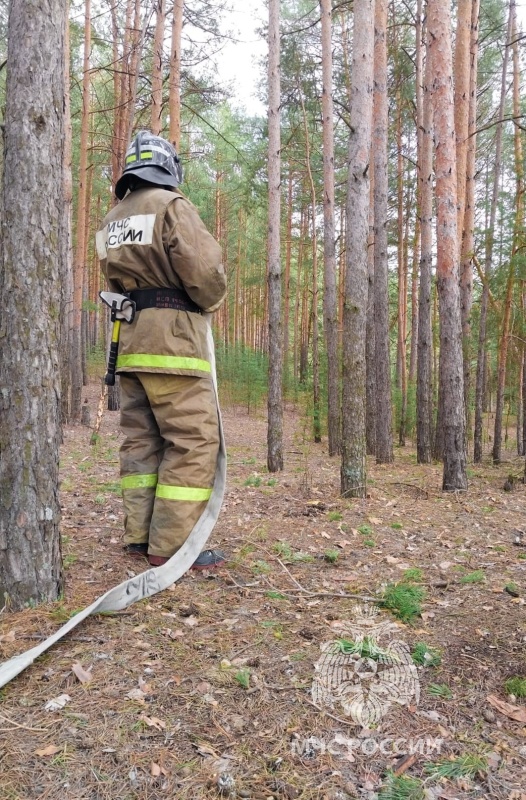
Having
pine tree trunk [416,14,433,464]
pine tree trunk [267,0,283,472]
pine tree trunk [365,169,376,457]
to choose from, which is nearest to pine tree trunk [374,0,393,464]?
pine tree trunk [365,169,376,457]

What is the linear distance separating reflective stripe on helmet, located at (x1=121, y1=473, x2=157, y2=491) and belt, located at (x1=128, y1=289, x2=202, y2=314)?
1.07m

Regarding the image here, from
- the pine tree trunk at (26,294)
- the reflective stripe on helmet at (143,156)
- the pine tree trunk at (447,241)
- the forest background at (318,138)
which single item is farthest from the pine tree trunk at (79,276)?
the pine tree trunk at (26,294)

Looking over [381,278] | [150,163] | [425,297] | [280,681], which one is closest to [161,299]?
[150,163]

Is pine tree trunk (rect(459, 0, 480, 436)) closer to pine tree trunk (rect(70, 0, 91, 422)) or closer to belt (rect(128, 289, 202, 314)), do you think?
pine tree trunk (rect(70, 0, 91, 422))

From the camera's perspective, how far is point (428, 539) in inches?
182

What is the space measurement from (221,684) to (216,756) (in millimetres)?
392

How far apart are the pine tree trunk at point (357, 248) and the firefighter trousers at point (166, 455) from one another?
2855 millimetres

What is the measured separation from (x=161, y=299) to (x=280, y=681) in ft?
7.30

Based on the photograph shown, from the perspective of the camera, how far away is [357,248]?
592 cm

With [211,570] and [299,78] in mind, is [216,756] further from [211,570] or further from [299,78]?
[299,78]

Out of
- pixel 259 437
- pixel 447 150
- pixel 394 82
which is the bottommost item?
pixel 259 437

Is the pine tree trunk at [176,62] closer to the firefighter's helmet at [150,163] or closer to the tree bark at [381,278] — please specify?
the tree bark at [381,278]

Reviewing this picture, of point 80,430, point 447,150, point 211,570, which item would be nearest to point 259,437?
point 80,430

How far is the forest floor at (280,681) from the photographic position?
1.78 meters
